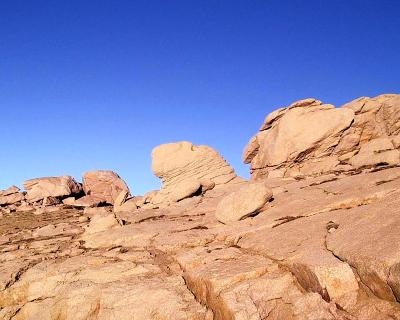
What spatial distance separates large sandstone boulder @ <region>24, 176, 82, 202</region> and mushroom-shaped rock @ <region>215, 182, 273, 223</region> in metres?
35.5

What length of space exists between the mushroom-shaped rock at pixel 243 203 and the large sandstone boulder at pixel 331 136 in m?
9.94

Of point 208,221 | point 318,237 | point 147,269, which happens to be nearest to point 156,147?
point 208,221

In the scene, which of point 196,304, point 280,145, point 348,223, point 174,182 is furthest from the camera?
point 174,182

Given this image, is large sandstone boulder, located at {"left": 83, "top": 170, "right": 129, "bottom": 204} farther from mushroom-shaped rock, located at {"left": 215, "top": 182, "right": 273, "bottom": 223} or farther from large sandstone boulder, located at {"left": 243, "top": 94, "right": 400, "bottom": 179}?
mushroom-shaped rock, located at {"left": 215, "top": 182, "right": 273, "bottom": 223}

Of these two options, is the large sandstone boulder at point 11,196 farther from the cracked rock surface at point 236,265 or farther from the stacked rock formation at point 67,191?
the cracked rock surface at point 236,265

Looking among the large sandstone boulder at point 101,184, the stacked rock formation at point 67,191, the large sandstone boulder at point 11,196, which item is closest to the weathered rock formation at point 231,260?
the stacked rock formation at point 67,191

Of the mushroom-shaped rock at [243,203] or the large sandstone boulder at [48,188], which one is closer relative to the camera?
the mushroom-shaped rock at [243,203]

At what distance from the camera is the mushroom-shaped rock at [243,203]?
15.4m

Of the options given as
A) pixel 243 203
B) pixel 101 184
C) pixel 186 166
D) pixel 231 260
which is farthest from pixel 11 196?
pixel 231 260

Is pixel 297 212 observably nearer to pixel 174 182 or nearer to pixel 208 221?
pixel 208 221

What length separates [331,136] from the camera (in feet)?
87.7

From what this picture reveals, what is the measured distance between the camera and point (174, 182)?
3262 centimetres

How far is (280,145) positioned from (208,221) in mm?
14399

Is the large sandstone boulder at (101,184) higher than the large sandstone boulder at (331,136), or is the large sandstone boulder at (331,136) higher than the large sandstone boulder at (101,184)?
the large sandstone boulder at (101,184)
